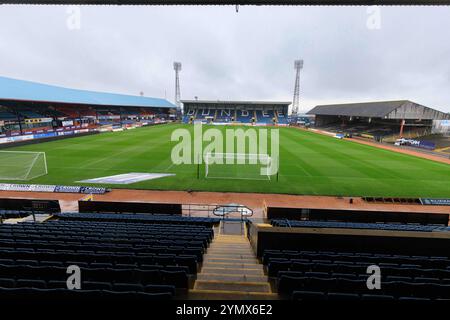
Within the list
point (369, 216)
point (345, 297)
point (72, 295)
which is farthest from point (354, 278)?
point (369, 216)

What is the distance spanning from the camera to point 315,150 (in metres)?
34.2

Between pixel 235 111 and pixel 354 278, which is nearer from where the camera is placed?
pixel 354 278

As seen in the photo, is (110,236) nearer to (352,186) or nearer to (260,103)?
(352,186)

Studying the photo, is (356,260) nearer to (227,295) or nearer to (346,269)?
(346,269)

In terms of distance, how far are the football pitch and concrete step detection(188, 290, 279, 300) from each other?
13.5 meters

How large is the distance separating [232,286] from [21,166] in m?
26.8

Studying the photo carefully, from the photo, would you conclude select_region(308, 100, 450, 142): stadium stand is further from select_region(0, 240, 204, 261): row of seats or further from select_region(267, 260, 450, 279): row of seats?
select_region(0, 240, 204, 261): row of seats

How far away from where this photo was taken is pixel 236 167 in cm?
2409

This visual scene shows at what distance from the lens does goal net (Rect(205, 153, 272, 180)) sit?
21.2 m

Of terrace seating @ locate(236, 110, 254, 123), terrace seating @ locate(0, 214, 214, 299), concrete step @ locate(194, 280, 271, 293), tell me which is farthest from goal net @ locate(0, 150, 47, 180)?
terrace seating @ locate(236, 110, 254, 123)

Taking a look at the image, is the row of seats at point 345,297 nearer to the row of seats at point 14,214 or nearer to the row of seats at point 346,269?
the row of seats at point 346,269

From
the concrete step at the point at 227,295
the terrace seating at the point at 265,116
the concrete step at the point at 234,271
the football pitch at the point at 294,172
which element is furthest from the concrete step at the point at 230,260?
the terrace seating at the point at 265,116

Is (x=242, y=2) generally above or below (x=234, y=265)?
above

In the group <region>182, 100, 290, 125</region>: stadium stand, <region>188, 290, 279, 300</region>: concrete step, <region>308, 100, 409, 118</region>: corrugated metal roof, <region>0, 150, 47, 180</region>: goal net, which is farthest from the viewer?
<region>182, 100, 290, 125</region>: stadium stand
